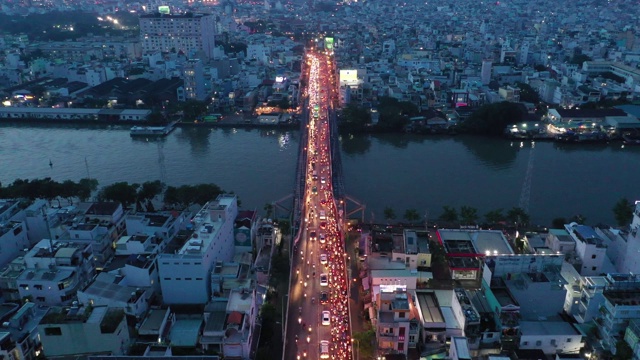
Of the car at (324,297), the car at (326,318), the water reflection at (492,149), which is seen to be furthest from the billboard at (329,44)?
the car at (326,318)

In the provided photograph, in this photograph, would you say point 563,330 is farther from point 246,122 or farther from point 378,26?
point 378,26

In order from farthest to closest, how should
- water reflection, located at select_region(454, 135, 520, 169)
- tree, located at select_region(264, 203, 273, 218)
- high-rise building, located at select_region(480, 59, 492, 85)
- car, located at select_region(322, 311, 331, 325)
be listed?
high-rise building, located at select_region(480, 59, 492, 85) < water reflection, located at select_region(454, 135, 520, 169) < tree, located at select_region(264, 203, 273, 218) < car, located at select_region(322, 311, 331, 325)

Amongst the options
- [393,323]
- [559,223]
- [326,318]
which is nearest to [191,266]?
[326,318]

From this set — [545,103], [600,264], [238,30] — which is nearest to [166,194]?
[600,264]

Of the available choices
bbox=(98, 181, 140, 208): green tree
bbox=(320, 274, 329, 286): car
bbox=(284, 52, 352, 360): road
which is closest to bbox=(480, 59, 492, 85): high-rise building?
bbox=(284, 52, 352, 360): road

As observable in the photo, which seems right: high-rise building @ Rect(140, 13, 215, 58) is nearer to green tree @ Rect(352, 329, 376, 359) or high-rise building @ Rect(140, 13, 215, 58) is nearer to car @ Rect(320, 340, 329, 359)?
car @ Rect(320, 340, 329, 359)

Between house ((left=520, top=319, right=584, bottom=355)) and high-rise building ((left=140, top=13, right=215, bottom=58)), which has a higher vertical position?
high-rise building ((left=140, top=13, right=215, bottom=58))

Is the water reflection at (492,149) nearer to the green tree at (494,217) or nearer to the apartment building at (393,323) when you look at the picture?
the green tree at (494,217)
